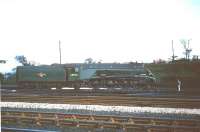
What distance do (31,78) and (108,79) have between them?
1011 centimetres

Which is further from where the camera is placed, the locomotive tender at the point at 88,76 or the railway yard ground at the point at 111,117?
the locomotive tender at the point at 88,76

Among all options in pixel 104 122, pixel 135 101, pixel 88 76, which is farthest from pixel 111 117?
pixel 88 76

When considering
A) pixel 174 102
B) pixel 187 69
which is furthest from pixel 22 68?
pixel 174 102

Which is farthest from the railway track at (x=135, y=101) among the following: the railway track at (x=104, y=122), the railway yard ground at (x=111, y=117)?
the railway track at (x=104, y=122)

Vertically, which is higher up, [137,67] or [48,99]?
[137,67]

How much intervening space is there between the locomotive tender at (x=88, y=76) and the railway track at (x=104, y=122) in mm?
21342

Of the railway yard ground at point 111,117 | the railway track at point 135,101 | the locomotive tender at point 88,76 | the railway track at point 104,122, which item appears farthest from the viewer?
the locomotive tender at point 88,76

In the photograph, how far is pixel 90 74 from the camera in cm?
3803

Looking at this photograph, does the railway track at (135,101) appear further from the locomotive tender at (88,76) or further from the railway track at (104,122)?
the locomotive tender at (88,76)

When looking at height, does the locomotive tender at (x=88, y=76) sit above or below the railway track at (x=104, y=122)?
above

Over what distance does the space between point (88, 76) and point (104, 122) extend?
24975mm

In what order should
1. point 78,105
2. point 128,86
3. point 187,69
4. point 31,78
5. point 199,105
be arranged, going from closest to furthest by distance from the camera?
point 199,105
point 78,105
point 128,86
point 31,78
point 187,69

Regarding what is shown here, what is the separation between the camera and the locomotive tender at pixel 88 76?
37.1 m

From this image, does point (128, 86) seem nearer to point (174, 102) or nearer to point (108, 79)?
point (108, 79)
